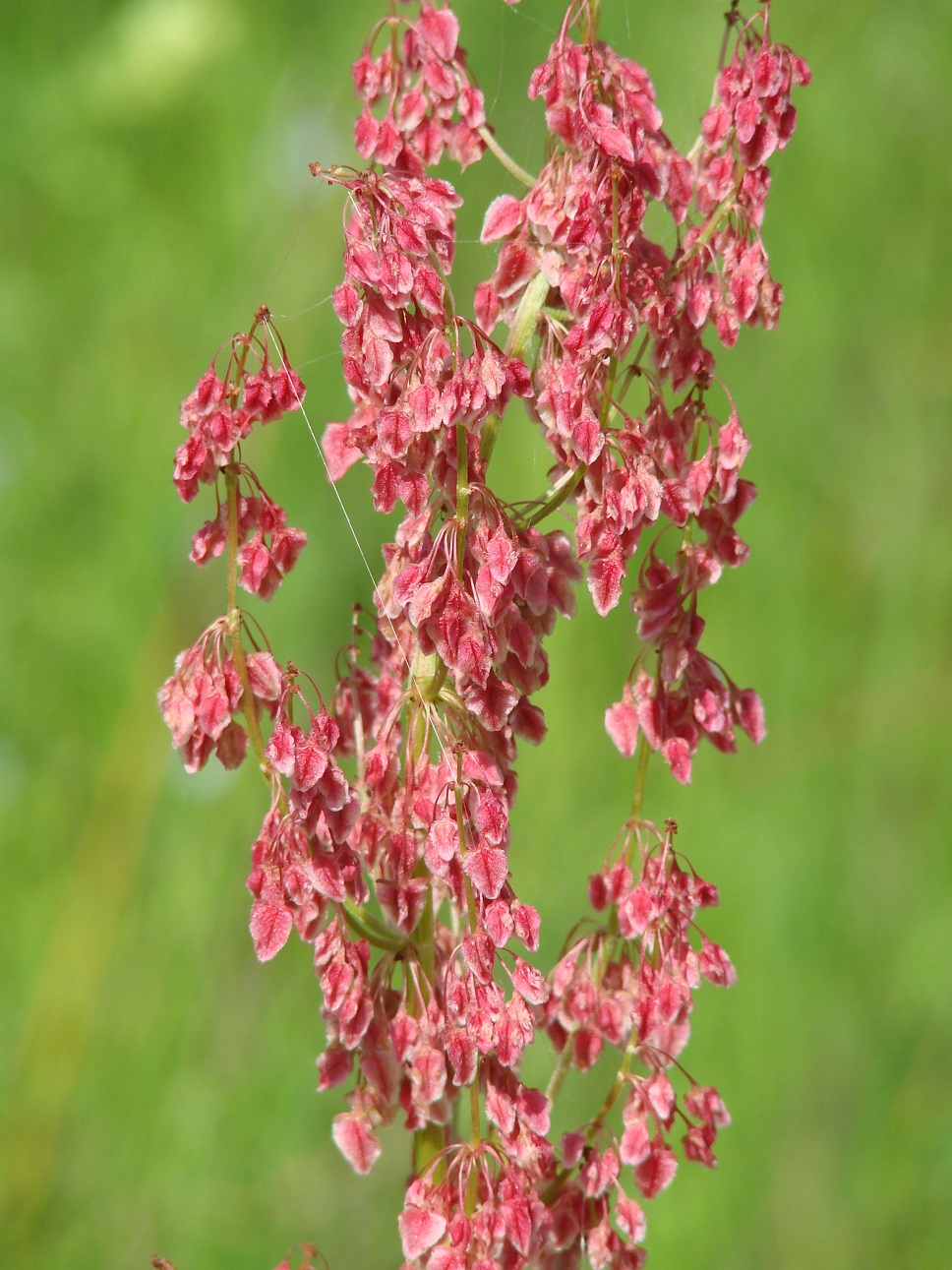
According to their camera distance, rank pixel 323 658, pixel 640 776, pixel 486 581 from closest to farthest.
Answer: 1. pixel 486 581
2. pixel 640 776
3. pixel 323 658

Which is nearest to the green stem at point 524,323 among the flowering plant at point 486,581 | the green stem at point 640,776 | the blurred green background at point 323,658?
the flowering plant at point 486,581

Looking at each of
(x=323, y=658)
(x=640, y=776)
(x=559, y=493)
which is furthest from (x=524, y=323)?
(x=323, y=658)

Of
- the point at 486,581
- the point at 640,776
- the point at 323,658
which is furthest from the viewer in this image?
the point at 323,658

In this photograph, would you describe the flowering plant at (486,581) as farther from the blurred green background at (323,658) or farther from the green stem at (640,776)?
the blurred green background at (323,658)

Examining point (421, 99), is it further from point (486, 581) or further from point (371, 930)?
point (371, 930)

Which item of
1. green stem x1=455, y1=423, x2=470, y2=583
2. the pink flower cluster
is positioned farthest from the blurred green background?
green stem x1=455, y1=423, x2=470, y2=583

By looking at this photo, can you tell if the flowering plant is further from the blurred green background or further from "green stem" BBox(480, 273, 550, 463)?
the blurred green background
